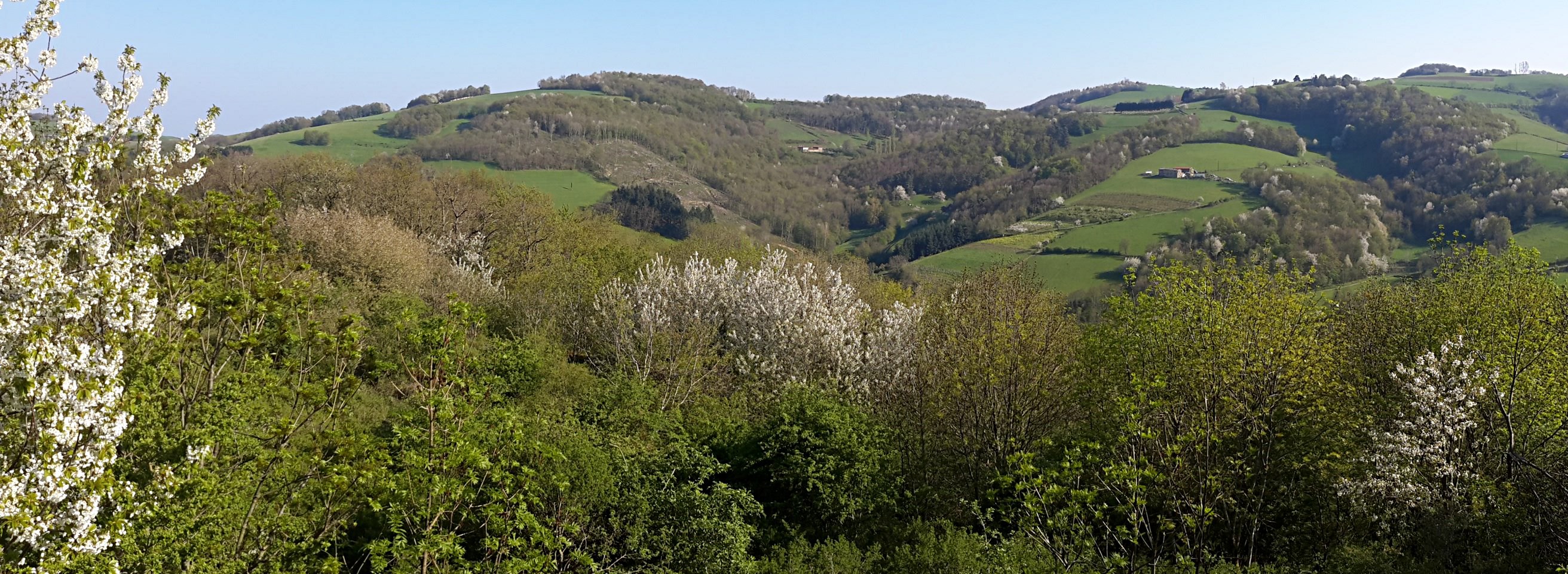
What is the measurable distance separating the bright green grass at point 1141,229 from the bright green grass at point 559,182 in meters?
63.7

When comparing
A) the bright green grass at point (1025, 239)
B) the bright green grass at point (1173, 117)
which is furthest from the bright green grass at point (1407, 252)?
the bright green grass at point (1173, 117)

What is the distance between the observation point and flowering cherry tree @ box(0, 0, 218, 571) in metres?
6.52

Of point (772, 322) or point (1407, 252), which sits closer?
Result: point (772, 322)

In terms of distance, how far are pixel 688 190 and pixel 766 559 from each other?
141 meters

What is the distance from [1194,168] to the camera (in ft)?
434

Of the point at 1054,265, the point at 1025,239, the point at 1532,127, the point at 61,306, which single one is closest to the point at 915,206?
the point at 1025,239

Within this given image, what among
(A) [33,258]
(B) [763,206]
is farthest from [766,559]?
(B) [763,206]

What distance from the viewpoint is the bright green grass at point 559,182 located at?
4675 inches

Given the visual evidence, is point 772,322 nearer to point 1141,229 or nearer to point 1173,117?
point 1141,229

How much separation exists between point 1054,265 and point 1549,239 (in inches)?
1829

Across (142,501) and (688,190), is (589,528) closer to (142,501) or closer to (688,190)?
(142,501)

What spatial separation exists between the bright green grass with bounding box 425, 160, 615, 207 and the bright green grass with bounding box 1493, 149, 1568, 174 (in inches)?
4627

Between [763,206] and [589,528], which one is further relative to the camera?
[763,206]

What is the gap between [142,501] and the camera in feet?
28.0
